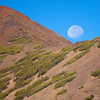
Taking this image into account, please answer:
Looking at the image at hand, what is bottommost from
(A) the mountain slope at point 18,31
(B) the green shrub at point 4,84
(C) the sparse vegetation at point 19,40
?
(B) the green shrub at point 4,84

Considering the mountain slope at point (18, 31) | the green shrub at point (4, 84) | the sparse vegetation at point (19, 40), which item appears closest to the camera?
the green shrub at point (4, 84)

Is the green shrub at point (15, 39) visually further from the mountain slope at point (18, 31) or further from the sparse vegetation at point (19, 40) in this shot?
the mountain slope at point (18, 31)

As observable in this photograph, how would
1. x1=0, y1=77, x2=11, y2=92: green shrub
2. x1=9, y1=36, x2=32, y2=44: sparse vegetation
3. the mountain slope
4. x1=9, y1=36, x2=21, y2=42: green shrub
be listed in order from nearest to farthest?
x1=0, y1=77, x2=11, y2=92: green shrub
x1=9, y1=36, x2=32, y2=44: sparse vegetation
x1=9, y1=36, x2=21, y2=42: green shrub
the mountain slope

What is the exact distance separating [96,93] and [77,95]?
1520 millimetres

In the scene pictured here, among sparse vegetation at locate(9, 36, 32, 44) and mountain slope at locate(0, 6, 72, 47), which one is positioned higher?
mountain slope at locate(0, 6, 72, 47)

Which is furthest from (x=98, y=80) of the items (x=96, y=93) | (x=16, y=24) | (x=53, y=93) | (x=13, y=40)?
(x=16, y=24)

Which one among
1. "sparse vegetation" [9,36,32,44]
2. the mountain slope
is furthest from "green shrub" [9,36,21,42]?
the mountain slope

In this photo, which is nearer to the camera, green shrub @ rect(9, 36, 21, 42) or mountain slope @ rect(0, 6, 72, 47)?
green shrub @ rect(9, 36, 21, 42)

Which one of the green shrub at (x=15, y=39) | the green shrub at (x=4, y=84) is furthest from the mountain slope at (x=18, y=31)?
the green shrub at (x=4, y=84)

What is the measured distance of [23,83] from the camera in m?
21.2

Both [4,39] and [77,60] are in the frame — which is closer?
[77,60]

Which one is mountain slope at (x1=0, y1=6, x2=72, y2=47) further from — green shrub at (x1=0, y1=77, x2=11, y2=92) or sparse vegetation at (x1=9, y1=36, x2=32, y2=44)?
green shrub at (x1=0, y1=77, x2=11, y2=92)

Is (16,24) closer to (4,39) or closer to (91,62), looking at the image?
(4,39)

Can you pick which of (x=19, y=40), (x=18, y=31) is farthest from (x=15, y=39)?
(x=18, y=31)
